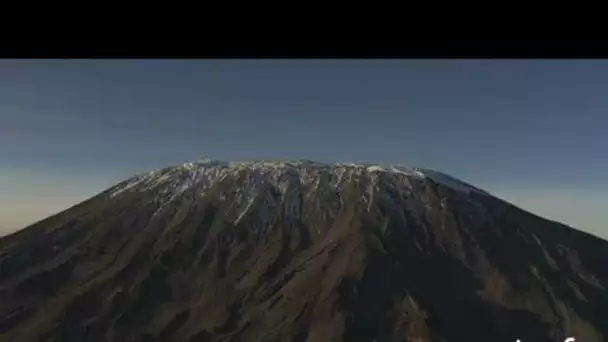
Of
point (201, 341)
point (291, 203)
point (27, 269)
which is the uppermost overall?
point (291, 203)

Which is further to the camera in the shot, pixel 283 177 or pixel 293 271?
pixel 283 177

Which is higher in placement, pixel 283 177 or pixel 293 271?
pixel 283 177

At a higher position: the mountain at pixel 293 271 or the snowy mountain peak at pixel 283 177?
the snowy mountain peak at pixel 283 177

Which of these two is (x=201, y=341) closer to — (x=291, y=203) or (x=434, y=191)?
(x=291, y=203)

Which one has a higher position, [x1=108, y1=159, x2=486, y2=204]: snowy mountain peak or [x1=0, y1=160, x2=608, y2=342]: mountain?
[x1=108, y1=159, x2=486, y2=204]: snowy mountain peak
